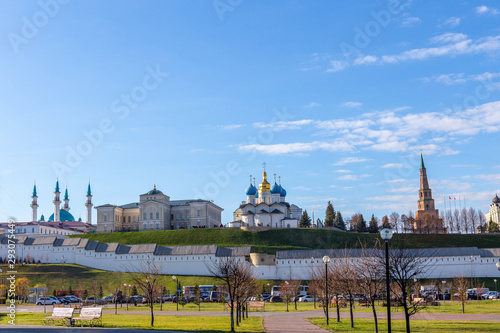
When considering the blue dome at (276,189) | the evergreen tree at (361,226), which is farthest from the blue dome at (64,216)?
the evergreen tree at (361,226)

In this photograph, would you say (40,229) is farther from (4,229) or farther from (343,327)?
(343,327)

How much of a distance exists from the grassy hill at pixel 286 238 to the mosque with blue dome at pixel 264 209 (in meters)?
5.56

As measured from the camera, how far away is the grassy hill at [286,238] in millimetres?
79812

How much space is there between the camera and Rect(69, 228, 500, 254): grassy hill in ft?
262

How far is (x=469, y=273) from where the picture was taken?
6444 cm

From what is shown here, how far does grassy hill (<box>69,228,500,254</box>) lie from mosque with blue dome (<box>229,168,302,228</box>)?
5557 mm

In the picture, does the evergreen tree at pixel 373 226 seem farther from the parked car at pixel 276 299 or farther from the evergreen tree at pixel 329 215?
the parked car at pixel 276 299

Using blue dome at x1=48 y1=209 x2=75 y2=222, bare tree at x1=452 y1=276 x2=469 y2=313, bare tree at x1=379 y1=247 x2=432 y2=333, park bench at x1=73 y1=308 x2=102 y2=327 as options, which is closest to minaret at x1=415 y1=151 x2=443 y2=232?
bare tree at x1=452 y1=276 x2=469 y2=313

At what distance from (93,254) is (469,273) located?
1989 inches

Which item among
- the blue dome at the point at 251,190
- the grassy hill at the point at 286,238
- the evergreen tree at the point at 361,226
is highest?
the blue dome at the point at 251,190

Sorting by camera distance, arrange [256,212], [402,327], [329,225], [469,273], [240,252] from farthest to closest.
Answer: [329,225] → [256,212] → [240,252] → [469,273] → [402,327]

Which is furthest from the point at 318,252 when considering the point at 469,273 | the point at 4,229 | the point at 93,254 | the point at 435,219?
the point at 4,229

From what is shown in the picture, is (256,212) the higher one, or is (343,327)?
(256,212)

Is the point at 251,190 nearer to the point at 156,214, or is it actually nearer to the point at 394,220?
the point at 156,214
